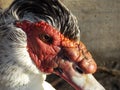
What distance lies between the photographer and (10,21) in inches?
96.9

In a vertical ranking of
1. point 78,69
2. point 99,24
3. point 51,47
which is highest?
point 51,47

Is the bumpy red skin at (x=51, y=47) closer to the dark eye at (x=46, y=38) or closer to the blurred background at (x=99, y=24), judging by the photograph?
the dark eye at (x=46, y=38)

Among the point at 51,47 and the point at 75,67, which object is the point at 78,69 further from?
the point at 51,47

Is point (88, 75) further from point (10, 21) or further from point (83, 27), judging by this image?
point (83, 27)

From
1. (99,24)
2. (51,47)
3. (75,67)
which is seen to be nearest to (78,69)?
(75,67)

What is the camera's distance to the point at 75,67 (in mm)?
2420

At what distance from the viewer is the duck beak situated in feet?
7.94

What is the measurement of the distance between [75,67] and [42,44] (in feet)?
0.72

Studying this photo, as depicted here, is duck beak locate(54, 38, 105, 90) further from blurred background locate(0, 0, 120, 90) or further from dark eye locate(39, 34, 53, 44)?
blurred background locate(0, 0, 120, 90)

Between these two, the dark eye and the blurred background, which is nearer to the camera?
the dark eye

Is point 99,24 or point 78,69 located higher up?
point 78,69

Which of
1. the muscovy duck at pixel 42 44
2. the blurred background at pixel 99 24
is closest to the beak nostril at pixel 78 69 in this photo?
the muscovy duck at pixel 42 44

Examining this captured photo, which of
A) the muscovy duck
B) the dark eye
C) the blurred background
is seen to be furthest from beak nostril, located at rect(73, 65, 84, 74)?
the blurred background

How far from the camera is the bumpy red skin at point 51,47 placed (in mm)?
2426
